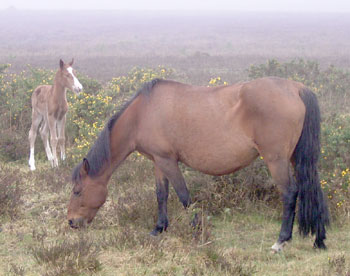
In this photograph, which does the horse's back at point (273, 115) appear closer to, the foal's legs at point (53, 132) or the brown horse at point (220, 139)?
the brown horse at point (220, 139)

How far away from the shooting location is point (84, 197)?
559cm

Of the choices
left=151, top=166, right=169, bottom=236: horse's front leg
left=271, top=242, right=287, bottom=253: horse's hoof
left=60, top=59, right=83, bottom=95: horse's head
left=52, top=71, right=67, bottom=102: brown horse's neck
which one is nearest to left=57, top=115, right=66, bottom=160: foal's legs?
left=52, top=71, right=67, bottom=102: brown horse's neck

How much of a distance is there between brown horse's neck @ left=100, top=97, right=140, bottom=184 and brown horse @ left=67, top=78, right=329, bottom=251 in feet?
0.04

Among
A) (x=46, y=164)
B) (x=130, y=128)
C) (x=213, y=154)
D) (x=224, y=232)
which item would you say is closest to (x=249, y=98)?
(x=213, y=154)

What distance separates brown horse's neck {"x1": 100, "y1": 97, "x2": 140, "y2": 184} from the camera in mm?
5598

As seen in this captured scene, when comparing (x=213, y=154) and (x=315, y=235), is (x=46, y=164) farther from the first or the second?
(x=315, y=235)

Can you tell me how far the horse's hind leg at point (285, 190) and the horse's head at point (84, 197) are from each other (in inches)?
80.5

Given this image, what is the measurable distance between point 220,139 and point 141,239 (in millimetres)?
1398

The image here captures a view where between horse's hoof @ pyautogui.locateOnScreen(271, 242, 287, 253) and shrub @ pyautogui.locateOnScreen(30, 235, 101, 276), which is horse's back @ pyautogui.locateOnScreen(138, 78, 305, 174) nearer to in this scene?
horse's hoof @ pyautogui.locateOnScreen(271, 242, 287, 253)

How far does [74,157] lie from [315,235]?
4.67 meters

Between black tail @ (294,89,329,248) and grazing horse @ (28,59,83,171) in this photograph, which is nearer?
black tail @ (294,89,329,248)

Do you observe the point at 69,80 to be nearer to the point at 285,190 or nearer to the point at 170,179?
the point at 170,179

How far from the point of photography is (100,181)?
18.5 ft

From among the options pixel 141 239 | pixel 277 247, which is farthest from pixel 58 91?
pixel 277 247
